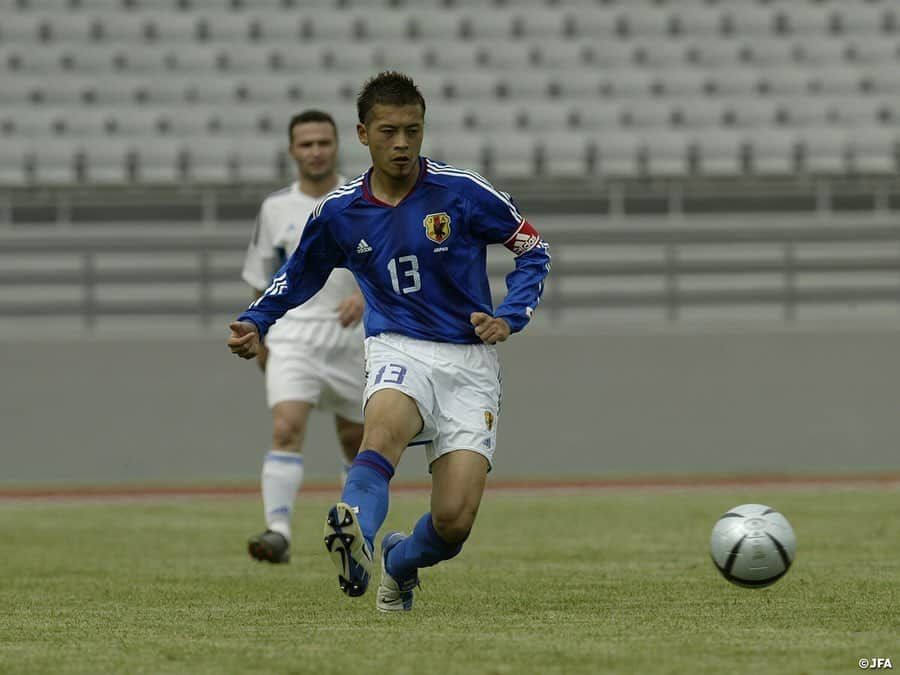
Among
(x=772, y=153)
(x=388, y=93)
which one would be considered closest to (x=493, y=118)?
(x=772, y=153)

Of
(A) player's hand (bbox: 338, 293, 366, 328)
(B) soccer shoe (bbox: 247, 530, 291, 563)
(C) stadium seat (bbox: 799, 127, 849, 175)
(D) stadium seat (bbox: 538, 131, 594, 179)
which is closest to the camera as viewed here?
(B) soccer shoe (bbox: 247, 530, 291, 563)

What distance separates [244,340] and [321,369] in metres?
2.72

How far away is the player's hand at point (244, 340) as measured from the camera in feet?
18.4

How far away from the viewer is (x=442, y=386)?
5.64m

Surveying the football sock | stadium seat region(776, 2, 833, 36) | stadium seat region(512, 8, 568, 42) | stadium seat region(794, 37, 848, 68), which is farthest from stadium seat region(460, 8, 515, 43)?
the football sock

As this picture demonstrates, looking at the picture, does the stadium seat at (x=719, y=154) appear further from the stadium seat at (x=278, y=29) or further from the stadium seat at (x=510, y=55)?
the stadium seat at (x=278, y=29)

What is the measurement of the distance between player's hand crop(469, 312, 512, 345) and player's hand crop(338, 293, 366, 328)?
2565 mm

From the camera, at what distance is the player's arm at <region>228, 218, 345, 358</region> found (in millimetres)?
5859

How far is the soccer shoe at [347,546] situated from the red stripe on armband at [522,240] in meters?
1.39

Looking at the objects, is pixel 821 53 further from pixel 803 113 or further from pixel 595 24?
pixel 595 24

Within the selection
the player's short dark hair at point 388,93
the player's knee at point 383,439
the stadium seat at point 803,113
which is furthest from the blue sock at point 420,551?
the stadium seat at point 803,113

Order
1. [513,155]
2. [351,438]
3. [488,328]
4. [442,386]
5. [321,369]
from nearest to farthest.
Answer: [488,328], [442,386], [321,369], [351,438], [513,155]

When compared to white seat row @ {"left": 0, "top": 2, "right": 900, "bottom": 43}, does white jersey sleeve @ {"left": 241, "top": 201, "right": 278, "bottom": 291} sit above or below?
below

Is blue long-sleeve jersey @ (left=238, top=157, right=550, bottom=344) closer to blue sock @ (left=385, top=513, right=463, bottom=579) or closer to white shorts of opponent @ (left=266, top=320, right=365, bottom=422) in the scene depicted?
blue sock @ (left=385, top=513, right=463, bottom=579)
